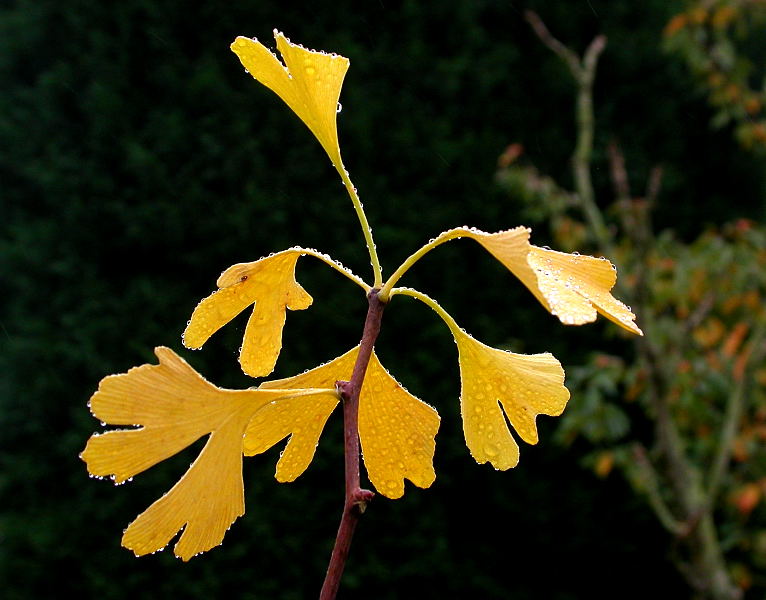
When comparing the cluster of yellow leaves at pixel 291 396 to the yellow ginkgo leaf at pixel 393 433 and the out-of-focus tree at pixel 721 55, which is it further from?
the out-of-focus tree at pixel 721 55

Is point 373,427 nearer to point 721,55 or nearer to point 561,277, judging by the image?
point 561,277

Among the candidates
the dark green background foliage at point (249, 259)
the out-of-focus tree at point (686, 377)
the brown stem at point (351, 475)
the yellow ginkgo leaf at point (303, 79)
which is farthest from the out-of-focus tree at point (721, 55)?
the brown stem at point (351, 475)

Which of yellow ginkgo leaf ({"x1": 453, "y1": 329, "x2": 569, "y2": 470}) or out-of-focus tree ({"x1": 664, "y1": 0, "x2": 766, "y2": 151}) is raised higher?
yellow ginkgo leaf ({"x1": 453, "y1": 329, "x2": 569, "y2": 470})

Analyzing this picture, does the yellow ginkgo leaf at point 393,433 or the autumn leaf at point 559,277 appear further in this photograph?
the yellow ginkgo leaf at point 393,433

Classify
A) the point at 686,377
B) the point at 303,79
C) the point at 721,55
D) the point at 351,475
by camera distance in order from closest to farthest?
the point at 351,475 → the point at 303,79 → the point at 686,377 → the point at 721,55

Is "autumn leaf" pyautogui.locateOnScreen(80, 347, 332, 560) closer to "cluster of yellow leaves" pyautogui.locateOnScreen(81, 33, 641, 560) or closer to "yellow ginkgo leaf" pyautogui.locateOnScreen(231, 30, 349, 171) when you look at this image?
"cluster of yellow leaves" pyautogui.locateOnScreen(81, 33, 641, 560)

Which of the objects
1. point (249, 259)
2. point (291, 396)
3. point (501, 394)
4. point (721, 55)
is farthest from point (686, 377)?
point (291, 396)

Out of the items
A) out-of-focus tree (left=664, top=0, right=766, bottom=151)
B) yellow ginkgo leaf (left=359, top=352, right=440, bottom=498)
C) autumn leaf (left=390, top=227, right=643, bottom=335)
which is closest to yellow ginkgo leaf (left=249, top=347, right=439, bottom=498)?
yellow ginkgo leaf (left=359, top=352, right=440, bottom=498)
